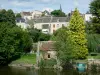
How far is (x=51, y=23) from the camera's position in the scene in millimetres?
97188

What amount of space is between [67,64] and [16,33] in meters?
14.4

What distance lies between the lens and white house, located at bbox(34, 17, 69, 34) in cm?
9619

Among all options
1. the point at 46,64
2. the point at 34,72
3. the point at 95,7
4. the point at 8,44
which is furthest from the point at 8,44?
the point at 95,7

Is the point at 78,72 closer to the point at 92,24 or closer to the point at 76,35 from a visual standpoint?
the point at 76,35

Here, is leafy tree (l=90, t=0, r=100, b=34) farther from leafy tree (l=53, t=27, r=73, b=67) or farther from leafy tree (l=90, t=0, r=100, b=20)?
leafy tree (l=53, t=27, r=73, b=67)

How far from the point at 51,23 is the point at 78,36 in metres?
42.5

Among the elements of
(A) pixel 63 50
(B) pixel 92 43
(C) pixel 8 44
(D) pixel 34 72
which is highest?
(C) pixel 8 44

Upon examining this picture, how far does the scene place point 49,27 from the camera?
98000 millimetres

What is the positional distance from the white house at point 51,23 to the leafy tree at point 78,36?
1483 inches

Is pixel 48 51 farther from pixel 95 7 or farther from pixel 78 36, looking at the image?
pixel 95 7

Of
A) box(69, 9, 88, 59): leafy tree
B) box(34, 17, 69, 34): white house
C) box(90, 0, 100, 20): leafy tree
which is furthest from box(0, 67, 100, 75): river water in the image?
box(34, 17, 69, 34): white house

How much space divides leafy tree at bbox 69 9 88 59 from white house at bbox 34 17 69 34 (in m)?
37.7

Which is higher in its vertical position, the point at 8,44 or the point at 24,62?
the point at 8,44

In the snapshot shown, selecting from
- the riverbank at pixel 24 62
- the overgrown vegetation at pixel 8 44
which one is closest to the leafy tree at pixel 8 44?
the overgrown vegetation at pixel 8 44
